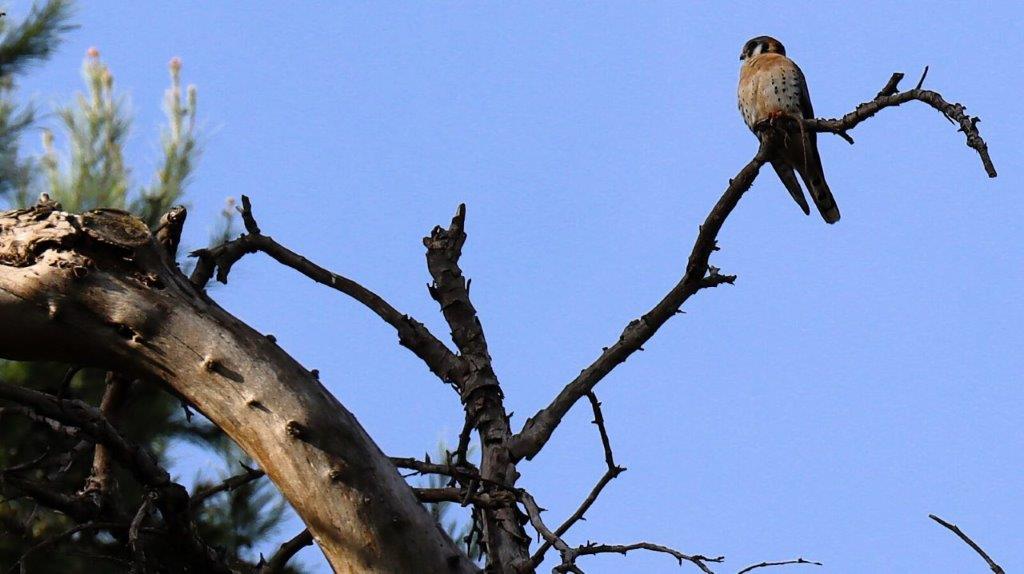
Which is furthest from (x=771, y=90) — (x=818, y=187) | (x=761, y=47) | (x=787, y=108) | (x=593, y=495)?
(x=593, y=495)

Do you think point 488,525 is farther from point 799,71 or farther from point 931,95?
point 799,71

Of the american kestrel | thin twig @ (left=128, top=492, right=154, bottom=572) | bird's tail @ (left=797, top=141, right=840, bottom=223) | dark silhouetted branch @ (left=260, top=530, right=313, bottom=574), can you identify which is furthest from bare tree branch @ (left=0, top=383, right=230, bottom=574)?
bird's tail @ (left=797, top=141, right=840, bottom=223)

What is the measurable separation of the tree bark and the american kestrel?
13.3 ft

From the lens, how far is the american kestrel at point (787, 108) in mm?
5832

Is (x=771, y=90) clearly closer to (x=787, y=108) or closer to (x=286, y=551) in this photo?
(x=787, y=108)

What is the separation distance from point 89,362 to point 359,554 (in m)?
0.64

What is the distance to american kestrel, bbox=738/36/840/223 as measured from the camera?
5.83 metres

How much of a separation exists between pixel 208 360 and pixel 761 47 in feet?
18.5

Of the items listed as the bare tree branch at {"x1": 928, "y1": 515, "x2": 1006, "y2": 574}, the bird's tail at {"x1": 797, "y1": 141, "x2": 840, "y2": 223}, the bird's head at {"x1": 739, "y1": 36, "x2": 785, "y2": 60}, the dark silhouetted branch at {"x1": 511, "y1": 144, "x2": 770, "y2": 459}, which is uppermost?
the bird's head at {"x1": 739, "y1": 36, "x2": 785, "y2": 60}

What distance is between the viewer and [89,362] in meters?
2.15

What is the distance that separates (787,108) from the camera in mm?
6090

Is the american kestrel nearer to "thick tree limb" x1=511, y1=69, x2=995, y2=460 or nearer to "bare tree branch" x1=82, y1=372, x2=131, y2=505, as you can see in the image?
"thick tree limb" x1=511, y1=69, x2=995, y2=460

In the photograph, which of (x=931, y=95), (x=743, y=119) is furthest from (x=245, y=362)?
(x=743, y=119)

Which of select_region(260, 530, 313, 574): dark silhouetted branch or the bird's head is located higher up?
the bird's head
